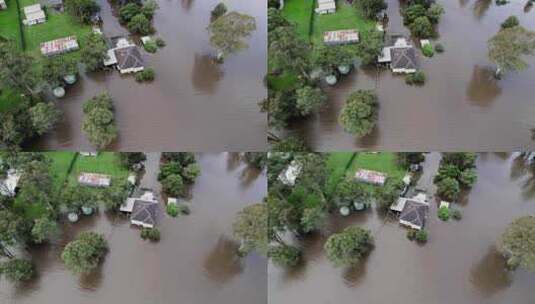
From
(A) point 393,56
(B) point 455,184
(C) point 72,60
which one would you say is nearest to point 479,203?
(B) point 455,184

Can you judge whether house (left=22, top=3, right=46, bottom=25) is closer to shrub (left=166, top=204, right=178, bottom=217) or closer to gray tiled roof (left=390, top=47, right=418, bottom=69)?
shrub (left=166, top=204, right=178, bottom=217)

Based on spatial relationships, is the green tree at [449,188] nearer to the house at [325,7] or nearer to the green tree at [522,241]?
the green tree at [522,241]

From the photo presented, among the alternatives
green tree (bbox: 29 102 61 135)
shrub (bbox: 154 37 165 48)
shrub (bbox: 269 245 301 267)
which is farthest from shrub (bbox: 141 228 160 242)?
shrub (bbox: 154 37 165 48)

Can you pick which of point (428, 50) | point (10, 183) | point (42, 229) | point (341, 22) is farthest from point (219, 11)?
point (42, 229)

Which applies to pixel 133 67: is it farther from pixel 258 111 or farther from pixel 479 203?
pixel 479 203

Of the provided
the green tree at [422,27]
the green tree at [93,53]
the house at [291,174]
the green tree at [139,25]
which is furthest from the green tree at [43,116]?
the green tree at [422,27]

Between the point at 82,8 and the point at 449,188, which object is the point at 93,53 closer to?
the point at 82,8

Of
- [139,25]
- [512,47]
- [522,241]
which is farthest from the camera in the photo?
[139,25]
